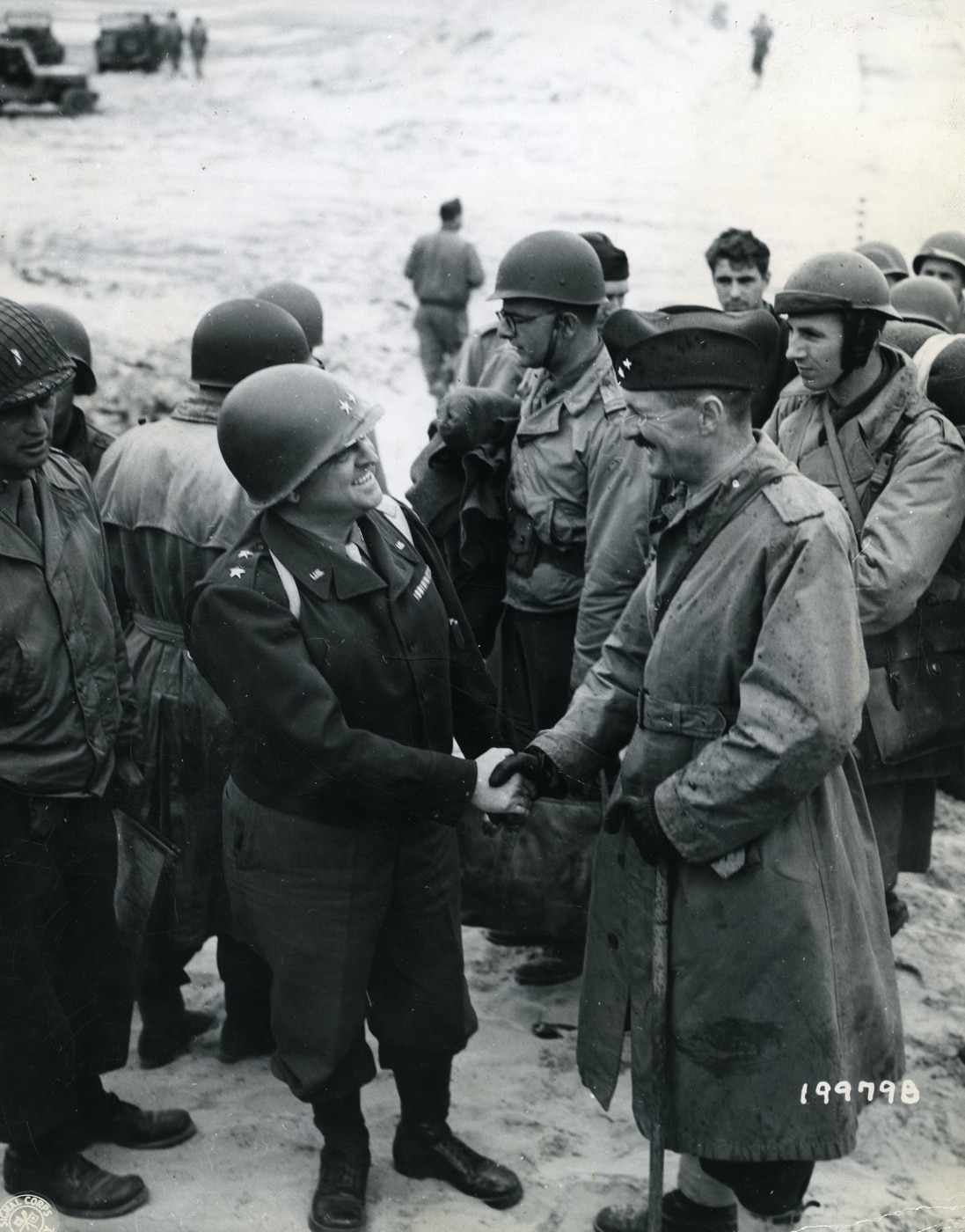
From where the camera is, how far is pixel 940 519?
3.48 m

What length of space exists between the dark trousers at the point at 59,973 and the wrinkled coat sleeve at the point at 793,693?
65.3 inches

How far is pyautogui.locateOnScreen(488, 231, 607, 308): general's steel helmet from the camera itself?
3.94m

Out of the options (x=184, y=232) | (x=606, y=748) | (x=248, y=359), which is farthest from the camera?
(x=184, y=232)

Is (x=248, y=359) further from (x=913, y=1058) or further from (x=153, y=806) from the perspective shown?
(x=913, y=1058)

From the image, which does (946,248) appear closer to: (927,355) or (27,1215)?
(927,355)

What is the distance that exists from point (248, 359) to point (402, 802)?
5.15 ft

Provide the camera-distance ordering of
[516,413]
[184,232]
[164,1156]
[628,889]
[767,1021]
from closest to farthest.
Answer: [767,1021], [628,889], [164,1156], [516,413], [184,232]

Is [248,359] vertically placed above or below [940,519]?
above

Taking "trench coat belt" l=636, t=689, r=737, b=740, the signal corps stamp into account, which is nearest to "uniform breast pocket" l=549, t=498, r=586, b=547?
"trench coat belt" l=636, t=689, r=737, b=740

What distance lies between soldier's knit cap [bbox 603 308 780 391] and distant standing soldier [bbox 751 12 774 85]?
1620 millimetres

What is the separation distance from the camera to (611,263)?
18.1 ft

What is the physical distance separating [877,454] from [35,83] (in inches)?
141

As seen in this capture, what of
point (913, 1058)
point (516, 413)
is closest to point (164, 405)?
point (516, 413)

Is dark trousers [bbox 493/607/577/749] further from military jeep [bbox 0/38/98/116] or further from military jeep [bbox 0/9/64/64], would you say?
military jeep [bbox 0/9/64/64]
